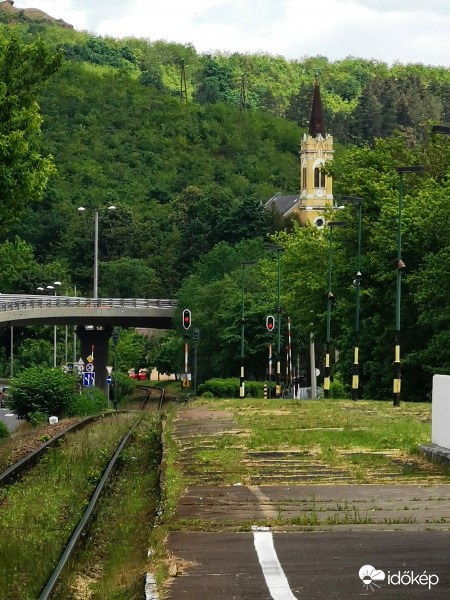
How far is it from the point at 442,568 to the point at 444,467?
802 cm

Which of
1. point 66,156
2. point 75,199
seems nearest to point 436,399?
point 75,199

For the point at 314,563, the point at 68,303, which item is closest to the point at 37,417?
the point at 314,563

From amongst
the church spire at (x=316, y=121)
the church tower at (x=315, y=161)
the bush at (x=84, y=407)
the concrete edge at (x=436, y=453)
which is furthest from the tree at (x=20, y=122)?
the church spire at (x=316, y=121)

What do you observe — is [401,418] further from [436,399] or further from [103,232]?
[103,232]

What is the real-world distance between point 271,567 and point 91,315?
86.4 m

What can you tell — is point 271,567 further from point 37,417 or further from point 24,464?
point 37,417

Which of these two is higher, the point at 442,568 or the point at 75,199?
the point at 75,199

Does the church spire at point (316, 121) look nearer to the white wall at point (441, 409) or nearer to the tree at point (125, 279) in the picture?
the tree at point (125, 279)

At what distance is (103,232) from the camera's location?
150 metres

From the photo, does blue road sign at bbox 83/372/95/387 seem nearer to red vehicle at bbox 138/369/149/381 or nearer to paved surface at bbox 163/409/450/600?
paved surface at bbox 163/409/450/600

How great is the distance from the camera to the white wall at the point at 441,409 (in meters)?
20.4

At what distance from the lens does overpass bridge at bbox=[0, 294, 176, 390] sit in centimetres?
9100

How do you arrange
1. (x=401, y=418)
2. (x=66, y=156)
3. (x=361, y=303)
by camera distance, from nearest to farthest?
(x=401, y=418), (x=361, y=303), (x=66, y=156)

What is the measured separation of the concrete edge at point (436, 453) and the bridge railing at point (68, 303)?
2540 inches
